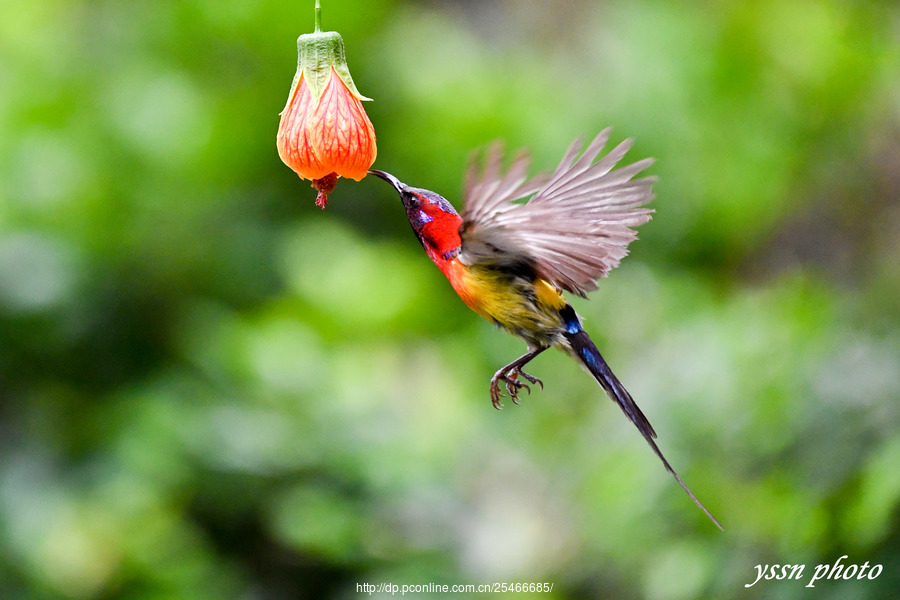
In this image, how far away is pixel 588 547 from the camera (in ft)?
9.66

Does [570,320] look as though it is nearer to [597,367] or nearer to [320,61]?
[597,367]

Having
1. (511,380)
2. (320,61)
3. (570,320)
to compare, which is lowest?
(511,380)

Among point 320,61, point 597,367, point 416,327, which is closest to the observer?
point 320,61

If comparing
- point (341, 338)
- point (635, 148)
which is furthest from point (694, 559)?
point (635, 148)

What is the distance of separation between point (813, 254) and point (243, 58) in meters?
Answer: 2.97

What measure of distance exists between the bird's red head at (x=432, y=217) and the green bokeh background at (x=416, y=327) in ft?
4.32

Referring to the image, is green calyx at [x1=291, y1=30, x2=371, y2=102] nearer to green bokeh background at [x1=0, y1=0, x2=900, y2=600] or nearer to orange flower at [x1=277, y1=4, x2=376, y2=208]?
orange flower at [x1=277, y1=4, x2=376, y2=208]

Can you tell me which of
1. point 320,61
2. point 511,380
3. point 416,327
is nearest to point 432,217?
point 320,61

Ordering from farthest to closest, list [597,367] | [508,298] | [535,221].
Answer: [597,367] → [508,298] → [535,221]

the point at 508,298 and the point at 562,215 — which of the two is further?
the point at 508,298

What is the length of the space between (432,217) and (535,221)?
0.15 metres

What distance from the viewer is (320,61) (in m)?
1.34

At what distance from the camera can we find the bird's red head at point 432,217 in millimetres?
1259

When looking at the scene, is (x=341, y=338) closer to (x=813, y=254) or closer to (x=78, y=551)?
(x=78, y=551)
